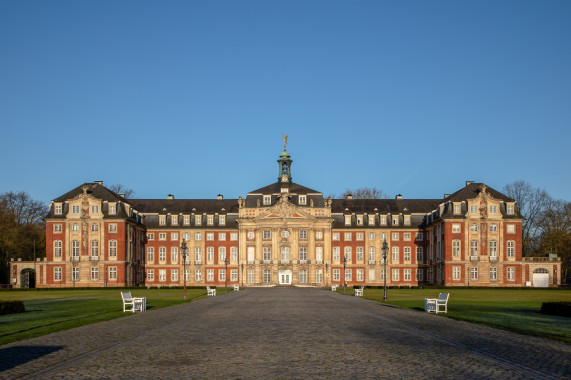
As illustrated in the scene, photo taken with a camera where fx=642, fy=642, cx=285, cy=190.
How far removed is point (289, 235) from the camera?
9894 cm

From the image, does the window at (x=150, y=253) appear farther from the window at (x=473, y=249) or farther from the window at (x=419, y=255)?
the window at (x=473, y=249)

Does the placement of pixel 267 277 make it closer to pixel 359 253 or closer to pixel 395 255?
pixel 359 253

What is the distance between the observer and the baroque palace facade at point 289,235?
88.8 metres

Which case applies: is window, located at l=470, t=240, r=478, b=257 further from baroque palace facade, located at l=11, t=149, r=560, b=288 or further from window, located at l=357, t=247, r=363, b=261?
window, located at l=357, t=247, r=363, b=261

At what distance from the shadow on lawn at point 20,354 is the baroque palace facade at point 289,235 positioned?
241 ft

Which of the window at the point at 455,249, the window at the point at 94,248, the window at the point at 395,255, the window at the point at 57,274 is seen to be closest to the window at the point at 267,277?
the window at the point at 395,255

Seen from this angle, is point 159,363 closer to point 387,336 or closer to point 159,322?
point 387,336

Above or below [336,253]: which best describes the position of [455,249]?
above

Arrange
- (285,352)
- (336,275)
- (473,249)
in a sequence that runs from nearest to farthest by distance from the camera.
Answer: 1. (285,352)
2. (473,249)
3. (336,275)

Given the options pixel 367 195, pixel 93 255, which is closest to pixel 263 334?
pixel 93 255

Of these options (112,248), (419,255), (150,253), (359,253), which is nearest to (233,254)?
(150,253)

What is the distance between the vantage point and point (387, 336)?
19.5m

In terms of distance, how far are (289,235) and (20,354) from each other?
83.9 m

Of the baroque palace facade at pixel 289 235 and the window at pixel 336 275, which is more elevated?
the baroque palace facade at pixel 289 235
